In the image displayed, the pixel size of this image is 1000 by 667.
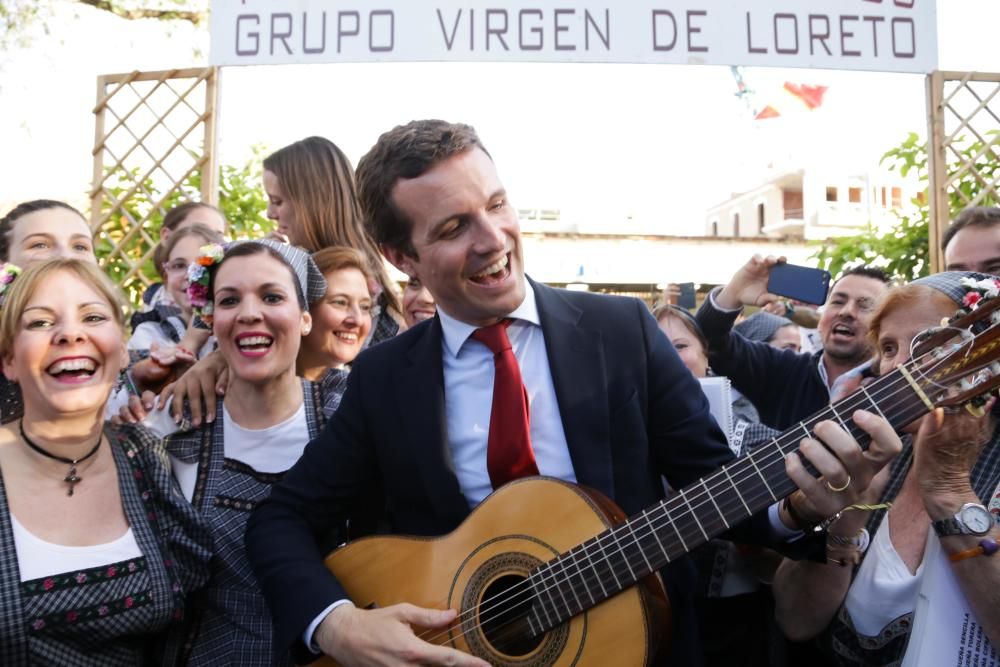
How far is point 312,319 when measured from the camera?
338cm

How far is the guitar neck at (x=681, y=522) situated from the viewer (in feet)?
6.03

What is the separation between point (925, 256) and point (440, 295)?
537cm

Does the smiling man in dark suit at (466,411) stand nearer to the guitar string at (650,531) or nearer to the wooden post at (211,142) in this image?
the guitar string at (650,531)

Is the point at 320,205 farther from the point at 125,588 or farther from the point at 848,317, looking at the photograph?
the point at 848,317

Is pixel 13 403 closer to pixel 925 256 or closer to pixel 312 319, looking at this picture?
pixel 312 319

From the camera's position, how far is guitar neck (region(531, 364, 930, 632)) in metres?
1.84

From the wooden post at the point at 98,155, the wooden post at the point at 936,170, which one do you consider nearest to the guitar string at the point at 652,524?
the wooden post at the point at 936,170

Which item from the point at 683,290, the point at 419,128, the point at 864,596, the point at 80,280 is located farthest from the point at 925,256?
the point at 80,280

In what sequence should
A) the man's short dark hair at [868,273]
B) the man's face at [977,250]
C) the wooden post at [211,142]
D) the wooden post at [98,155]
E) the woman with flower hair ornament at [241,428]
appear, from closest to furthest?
the woman with flower hair ornament at [241,428] → the man's face at [977,250] → the man's short dark hair at [868,273] → the wooden post at [211,142] → the wooden post at [98,155]

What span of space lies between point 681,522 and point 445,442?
660 mm

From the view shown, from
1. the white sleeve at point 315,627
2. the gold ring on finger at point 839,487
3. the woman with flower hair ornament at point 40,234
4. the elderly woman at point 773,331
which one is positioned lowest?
the white sleeve at point 315,627

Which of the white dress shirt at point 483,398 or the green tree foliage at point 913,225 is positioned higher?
the green tree foliage at point 913,225

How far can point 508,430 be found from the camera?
2.24 meters

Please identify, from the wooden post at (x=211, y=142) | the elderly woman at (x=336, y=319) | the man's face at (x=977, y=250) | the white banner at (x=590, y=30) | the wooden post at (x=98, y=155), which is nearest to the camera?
the elderly woman at (x=336, y=319)
